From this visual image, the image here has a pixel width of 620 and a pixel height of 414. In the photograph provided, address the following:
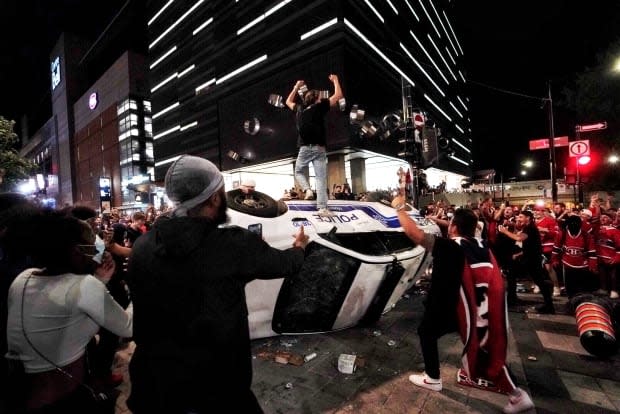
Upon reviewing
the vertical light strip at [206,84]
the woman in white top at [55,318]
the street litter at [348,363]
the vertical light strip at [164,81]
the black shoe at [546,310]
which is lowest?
the black shoe at [546,310]

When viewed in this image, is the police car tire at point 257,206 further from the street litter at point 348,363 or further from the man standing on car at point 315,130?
the street litter at point 348,363

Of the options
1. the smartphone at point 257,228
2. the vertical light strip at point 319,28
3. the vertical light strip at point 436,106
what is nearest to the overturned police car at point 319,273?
the smartphone at point 257,228

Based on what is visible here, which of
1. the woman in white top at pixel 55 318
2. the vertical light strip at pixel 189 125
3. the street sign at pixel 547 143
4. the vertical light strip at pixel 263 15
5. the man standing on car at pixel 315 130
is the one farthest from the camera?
the vertical light strip at pixel 189 125

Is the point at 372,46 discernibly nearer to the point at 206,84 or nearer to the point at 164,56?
the point at 206,84

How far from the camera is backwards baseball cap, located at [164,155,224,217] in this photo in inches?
57.5

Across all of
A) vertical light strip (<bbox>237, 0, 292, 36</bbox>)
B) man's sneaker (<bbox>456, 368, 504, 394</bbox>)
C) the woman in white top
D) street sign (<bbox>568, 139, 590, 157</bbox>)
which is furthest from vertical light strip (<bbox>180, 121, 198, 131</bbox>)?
the woman in white top

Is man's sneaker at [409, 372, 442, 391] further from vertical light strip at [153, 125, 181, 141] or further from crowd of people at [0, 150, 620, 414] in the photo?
vertical light strip at [153, 125, 181, 141]

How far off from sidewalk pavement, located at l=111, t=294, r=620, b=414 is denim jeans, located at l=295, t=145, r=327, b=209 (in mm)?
2074

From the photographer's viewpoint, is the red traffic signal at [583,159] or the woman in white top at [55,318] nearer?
the woman in white top at [55,318]

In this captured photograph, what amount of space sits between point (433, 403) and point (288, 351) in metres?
1.89

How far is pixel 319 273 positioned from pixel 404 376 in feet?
5.26

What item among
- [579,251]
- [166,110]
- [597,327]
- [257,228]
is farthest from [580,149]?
[166,110]

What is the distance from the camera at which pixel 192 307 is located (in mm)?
1334

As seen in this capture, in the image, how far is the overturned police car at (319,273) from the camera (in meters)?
4.34
